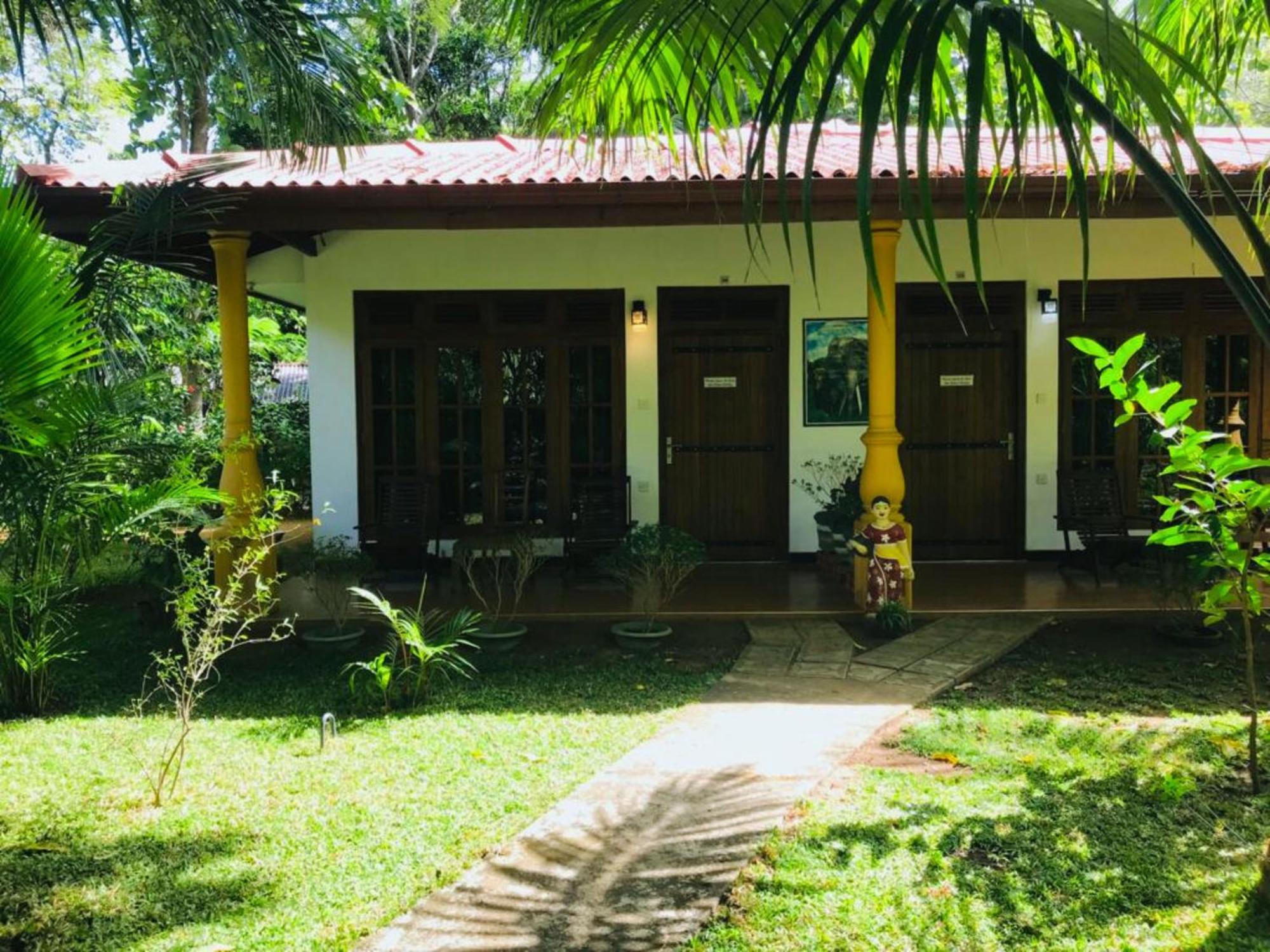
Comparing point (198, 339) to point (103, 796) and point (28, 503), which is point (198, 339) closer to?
point (28, 503)

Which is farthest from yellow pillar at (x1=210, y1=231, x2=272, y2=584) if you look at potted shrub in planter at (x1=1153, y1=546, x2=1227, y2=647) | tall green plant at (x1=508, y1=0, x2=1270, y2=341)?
potted shrub in planter at (x1=1153, y1=546, x2=1227, y2=647)

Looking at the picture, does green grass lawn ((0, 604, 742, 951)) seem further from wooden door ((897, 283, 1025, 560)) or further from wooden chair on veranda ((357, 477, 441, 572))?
wooden door ((897, 283, 1025, 560))

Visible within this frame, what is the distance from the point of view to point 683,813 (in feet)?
11.7

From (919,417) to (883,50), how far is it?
728 centimetres

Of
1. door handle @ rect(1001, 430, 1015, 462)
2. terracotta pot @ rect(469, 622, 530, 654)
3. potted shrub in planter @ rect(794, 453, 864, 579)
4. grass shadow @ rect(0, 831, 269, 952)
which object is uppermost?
door handle @ rect(1001, 430, 1015, 462)

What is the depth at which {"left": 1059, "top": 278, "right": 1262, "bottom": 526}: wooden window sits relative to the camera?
855 centimetres

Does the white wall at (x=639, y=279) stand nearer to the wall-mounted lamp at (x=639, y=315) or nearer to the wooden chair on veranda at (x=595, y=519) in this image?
the wall-mounted lamp at (x=639, y=315)

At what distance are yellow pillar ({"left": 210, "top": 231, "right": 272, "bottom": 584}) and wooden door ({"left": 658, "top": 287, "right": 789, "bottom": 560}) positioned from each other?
137 inches

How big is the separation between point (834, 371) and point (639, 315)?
5.96ft

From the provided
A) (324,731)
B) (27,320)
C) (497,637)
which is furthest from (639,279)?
(27,320)

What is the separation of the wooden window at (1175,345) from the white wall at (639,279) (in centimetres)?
17

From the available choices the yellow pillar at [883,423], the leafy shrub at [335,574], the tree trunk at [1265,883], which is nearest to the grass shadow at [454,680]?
the leafy shrub at [335,574]

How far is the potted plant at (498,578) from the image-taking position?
238 inches

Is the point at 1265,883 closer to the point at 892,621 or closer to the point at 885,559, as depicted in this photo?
the point at 892,621
